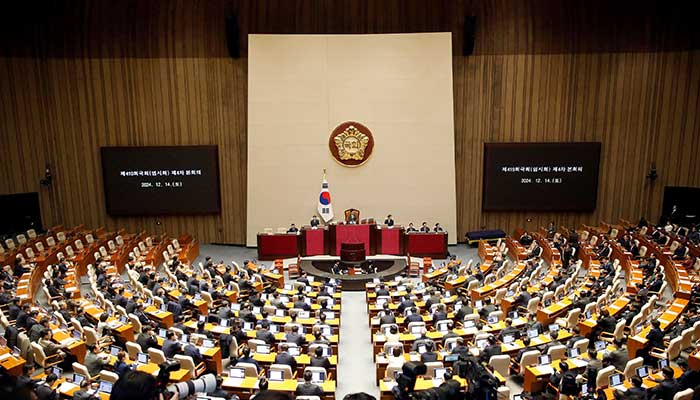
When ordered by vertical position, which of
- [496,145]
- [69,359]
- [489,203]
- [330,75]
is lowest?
[69,359]

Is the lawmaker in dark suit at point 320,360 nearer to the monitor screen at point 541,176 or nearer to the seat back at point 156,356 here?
the seat back at point 156,356

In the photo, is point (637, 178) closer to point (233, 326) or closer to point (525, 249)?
point (525, 249)

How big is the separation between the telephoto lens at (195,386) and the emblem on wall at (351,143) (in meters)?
14.1

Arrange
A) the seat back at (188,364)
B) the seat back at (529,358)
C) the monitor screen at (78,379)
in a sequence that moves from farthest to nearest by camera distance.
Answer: the seat back at (529,358), the seat back at (188,364), the monitor screen at (78,379)

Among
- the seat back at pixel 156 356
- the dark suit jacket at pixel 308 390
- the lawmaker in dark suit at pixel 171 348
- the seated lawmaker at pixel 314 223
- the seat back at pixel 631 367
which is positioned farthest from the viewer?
the seated lawmaker at pixel 314 223

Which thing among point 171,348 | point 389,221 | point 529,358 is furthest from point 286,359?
point 389,221

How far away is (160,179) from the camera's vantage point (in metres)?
21.0

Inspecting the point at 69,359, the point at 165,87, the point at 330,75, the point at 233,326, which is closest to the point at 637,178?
the point at 330,75

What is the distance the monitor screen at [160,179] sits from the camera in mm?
20891

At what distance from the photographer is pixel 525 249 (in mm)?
18672

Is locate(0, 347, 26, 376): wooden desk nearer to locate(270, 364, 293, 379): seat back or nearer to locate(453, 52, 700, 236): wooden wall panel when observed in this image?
locate(270, 364, 293, 379): seat back

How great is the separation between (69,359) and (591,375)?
9.89 meters

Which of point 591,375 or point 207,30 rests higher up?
point 207,30

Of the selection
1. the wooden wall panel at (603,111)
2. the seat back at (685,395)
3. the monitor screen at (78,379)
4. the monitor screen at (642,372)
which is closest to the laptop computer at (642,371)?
the monitor screen at (642,372)
